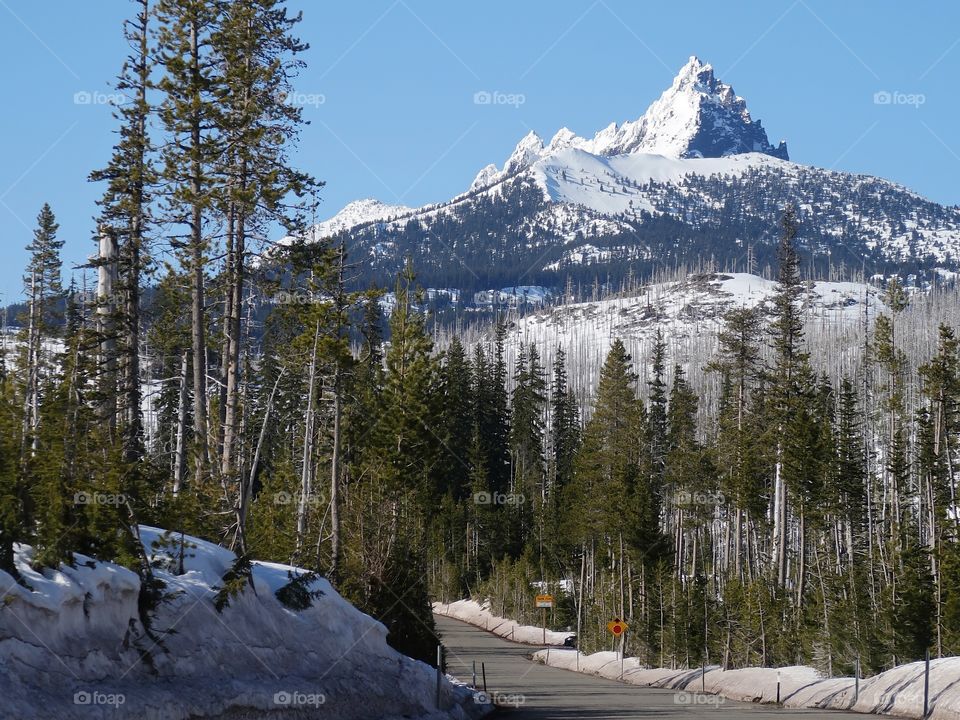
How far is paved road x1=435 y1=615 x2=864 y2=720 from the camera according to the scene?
25.0 m

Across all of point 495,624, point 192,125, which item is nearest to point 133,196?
point 192,125

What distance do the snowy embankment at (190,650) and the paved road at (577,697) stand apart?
6668 mm

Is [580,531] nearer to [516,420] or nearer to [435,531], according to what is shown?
[435,531]

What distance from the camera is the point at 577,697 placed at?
102ft

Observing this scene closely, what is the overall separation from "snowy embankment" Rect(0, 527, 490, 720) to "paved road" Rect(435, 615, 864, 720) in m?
6.67

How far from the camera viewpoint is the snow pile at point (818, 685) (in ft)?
81.9

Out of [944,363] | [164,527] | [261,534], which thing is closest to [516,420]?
[944,363]

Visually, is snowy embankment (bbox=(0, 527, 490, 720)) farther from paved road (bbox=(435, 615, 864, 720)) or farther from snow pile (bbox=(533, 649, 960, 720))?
snow pile (bbox=(533, 649, 960, 720))

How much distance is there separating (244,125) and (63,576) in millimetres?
16172

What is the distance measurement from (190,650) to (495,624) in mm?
51613

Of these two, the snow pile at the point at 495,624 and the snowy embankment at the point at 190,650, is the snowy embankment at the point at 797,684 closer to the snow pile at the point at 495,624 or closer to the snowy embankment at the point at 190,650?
the snow pile at the point at 495,624

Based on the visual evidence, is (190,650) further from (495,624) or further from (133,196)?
(495,624)

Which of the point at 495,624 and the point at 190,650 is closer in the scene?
the point at 190,650

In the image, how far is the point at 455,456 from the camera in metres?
82.4
